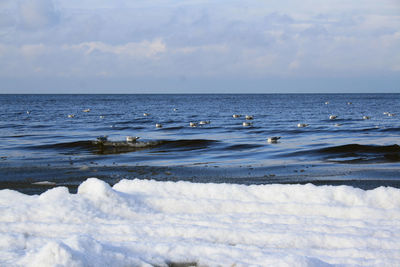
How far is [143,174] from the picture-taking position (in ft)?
39.9

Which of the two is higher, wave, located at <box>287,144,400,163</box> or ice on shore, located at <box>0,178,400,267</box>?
ice on shore, located at <box>0,178,400,267</box>

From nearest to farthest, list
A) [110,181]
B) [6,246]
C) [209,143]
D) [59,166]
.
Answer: [6,246]
[110,181]
[59,166]
[209,143]

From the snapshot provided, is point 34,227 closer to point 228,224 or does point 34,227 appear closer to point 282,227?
point 228,224

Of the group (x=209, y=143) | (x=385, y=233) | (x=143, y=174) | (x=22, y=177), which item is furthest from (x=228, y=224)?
(x=209, y=143)

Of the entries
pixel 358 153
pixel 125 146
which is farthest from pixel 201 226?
pixel 125 146

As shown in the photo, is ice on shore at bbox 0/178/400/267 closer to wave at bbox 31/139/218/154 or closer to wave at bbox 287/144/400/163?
wave at bbox 287/144/400/163

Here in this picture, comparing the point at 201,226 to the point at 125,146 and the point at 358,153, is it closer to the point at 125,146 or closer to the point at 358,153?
the point at 358,153

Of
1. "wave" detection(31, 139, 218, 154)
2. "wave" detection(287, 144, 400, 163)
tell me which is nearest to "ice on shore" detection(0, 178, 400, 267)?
"wave" detection(287, 144, 400, 163)

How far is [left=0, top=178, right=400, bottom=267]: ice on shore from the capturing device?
155 inches

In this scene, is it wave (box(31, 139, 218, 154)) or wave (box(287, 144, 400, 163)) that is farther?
wave (box(31, 139, 218, 154))

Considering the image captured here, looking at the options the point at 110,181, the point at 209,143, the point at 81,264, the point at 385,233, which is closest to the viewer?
the point at 81,264

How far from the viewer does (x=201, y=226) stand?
16.0 feet

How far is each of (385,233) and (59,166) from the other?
1098cm

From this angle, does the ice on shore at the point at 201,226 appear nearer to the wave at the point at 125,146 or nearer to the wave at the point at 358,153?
the wave at the point at 358,153
